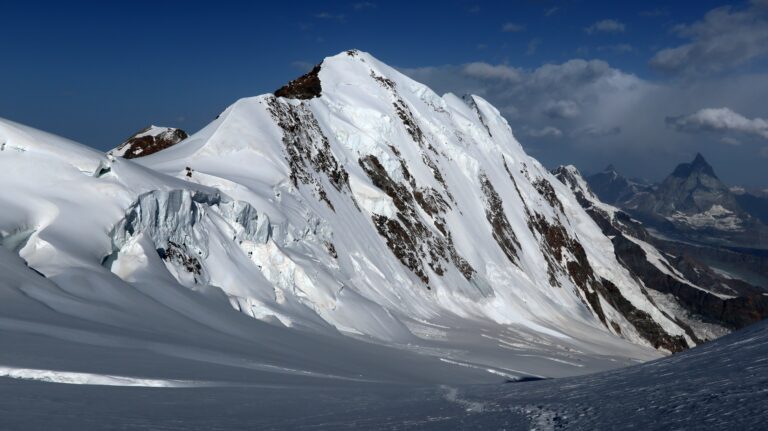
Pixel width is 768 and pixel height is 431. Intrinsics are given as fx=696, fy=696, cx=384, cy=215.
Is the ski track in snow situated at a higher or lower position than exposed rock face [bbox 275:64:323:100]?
lower

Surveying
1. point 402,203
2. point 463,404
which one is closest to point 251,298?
point 463,404

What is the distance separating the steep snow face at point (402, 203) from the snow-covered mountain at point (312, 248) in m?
0.23

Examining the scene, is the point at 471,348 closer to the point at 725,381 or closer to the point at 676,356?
the point at 676,356

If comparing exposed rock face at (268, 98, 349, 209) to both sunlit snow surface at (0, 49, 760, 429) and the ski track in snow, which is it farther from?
the ski track in snow

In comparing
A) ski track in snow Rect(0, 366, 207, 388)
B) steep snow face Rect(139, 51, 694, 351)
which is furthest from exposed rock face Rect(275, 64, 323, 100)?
ski track in snow Rect(0, 366, 207, 388)

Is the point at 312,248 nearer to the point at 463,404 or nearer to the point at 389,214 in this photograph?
the point at 389,214

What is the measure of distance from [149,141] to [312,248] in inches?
1216

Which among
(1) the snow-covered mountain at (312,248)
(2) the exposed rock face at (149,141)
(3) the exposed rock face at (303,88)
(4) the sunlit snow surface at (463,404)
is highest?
(3) the exposed rock face at (303,88)

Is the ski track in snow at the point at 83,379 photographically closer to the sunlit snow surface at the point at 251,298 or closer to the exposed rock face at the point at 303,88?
the sunlit snow surface at the point at 251,298

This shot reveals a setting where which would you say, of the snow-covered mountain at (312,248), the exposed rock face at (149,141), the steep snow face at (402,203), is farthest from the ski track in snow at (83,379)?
the exposed rock face at (149,141)

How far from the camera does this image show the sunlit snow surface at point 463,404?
7.39 meters

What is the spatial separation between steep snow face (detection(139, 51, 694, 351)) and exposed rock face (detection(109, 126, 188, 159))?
11.3 meters

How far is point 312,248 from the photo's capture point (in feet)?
132

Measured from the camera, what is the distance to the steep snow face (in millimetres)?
41250
